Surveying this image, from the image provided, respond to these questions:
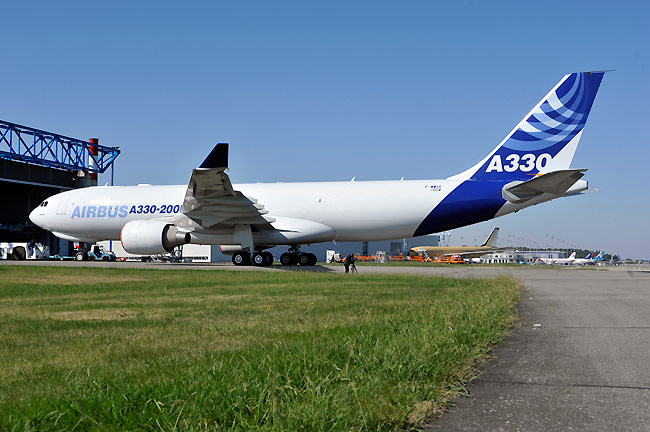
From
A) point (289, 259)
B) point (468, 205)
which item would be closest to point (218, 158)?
point (289, 259)

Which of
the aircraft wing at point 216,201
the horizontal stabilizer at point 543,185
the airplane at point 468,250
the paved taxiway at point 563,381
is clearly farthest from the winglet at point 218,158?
the airplane at point 468,250

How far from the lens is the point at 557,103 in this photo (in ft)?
85.7

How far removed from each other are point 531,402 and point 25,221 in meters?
57.8

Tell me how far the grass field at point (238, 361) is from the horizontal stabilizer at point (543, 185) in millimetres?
12946

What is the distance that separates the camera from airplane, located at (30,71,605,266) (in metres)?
25.7

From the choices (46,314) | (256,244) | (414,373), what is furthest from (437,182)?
(414,373)

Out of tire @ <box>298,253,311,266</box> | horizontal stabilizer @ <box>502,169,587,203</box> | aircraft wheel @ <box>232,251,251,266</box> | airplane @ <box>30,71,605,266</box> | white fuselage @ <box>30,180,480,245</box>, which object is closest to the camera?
horizontal stabilizer @ <box>502,169,587,203</box>

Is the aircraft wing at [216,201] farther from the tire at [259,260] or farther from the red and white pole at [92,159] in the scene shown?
the red and white pole at [92,159]

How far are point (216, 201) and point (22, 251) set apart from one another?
2518 cm

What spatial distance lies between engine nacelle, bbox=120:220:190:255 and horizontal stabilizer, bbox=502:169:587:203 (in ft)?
47.7

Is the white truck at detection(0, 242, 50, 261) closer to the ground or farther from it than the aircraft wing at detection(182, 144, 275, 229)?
closer to the ground

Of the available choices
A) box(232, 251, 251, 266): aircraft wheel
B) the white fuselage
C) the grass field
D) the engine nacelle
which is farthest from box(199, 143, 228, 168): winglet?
the grass field

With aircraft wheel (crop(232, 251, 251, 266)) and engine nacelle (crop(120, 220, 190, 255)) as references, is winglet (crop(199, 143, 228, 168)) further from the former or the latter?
aircraft wheel (crop(232, 251, 251, 266))

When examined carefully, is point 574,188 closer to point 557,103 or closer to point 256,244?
point 557,103
